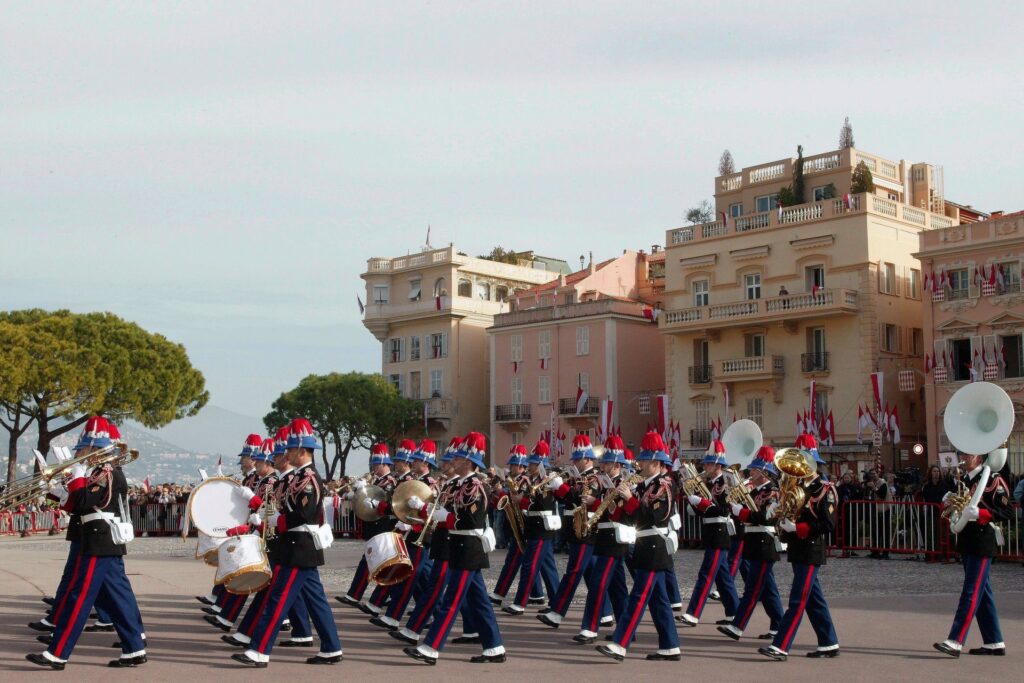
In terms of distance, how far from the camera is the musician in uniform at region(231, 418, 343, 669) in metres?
11.0

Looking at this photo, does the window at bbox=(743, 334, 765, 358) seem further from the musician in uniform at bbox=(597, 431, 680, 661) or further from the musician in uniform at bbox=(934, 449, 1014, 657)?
the musician in uniform at bbox=(597, 431, 680, 661)

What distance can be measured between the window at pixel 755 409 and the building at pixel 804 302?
0.05m

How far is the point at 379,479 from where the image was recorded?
15906 mm

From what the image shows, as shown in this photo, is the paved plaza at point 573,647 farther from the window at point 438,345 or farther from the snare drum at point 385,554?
the window at point 438,345

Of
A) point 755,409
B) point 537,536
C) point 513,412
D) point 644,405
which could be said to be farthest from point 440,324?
point 537,536

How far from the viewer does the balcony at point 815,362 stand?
4612 cm

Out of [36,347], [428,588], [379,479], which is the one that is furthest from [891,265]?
[428,588]

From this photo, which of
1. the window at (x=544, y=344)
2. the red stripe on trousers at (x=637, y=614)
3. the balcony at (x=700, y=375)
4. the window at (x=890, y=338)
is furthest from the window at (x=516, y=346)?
the red stripe on trousers at (x=637, y=614)

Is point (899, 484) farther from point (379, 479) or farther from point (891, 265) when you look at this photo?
point (379, 479)

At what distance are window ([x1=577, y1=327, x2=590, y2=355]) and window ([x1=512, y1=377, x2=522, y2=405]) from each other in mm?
3918

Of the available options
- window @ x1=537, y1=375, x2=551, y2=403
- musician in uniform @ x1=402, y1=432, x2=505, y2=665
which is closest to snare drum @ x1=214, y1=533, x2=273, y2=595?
musician in uniform @ x1=402, y1=432, x2=505, y2=665

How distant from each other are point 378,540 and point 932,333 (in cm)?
3493

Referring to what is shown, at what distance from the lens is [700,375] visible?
165 feet

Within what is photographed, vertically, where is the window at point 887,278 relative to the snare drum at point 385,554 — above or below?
above
